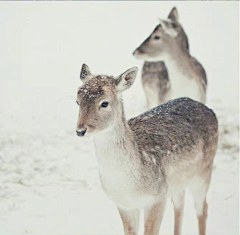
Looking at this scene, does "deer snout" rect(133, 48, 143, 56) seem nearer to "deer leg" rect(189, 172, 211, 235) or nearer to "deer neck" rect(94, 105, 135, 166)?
"deer leg" rect(189, 172, 211, 235)

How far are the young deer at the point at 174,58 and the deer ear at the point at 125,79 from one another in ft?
12.8

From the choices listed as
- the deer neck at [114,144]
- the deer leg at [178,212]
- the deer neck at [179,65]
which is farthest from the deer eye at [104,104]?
the deer neck at [179,65]

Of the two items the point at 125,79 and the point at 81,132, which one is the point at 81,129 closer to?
the point at 81,132

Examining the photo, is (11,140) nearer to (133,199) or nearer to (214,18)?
(133,199)

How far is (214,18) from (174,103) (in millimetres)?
7588

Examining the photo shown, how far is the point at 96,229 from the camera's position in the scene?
537 cm

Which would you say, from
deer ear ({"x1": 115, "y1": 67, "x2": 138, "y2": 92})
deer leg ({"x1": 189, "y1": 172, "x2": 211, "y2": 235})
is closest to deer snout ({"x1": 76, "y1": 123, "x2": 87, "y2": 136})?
deer ear ({"x1": 115, "y1": 67, "x2": 138, "y2": 92})

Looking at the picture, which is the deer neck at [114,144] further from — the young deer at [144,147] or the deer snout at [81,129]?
the deer snout at [81,129]

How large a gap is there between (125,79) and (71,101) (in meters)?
6.29

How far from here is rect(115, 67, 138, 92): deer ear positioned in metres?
3.87

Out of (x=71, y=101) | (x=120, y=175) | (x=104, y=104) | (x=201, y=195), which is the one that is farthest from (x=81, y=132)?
(x=71, y=101)

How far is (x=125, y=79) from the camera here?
391 centimetres

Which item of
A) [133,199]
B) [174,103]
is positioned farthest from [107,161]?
[174,103]

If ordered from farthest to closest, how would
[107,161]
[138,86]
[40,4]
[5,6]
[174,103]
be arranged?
[138,86], [40,4], [5,6], [174,103], [107,161]
